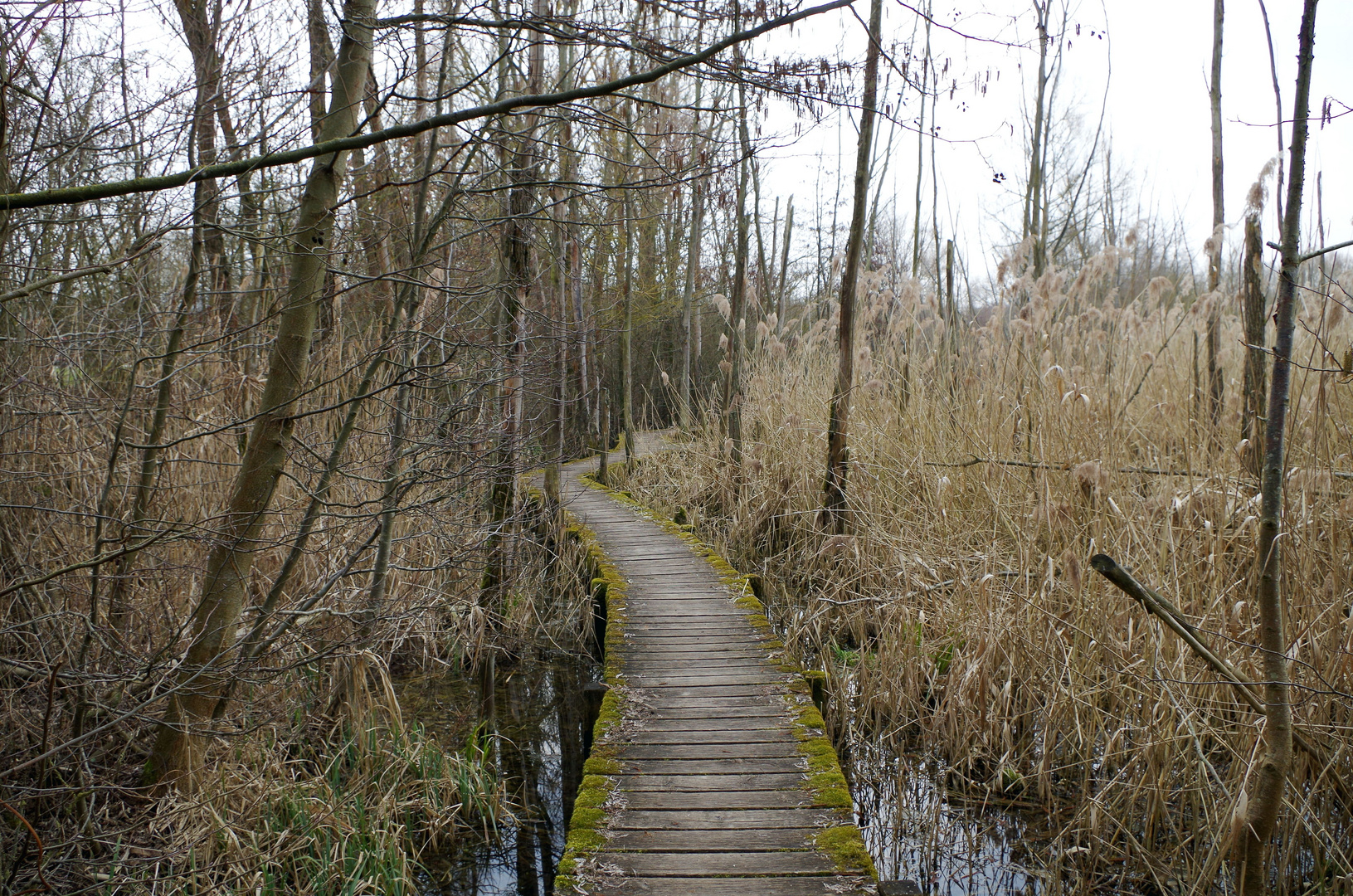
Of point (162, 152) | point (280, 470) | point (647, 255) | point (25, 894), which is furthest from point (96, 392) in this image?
point (647, 255)

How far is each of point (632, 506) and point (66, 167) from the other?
5.86 meters

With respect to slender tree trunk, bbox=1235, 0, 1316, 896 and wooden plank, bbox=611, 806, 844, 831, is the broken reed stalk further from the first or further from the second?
wooden plank, bbox=611, 806, 844, 831

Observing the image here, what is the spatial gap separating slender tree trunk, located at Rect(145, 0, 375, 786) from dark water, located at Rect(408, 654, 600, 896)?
1152 mm

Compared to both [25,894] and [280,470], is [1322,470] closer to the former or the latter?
[280,470]

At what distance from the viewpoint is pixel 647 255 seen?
1445 cm

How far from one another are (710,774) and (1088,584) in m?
1.67

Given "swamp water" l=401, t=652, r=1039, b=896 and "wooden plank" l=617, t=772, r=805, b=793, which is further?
"swamp water" l=401, t=652, r=1039, b=896

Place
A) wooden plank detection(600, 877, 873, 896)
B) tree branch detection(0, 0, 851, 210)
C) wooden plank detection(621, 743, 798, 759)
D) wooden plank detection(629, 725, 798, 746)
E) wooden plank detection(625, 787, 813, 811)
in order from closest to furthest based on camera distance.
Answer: tree branch detection(0, 0, 851, 210), wooden plank detection(600, 877, 873, 896), wooden plank detection(625, 787, 813, 811), wooden plank detection(621, 743, 798, 759), wooden plank detection(629, 725, 798, 746)

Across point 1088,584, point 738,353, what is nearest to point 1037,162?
point 738,353

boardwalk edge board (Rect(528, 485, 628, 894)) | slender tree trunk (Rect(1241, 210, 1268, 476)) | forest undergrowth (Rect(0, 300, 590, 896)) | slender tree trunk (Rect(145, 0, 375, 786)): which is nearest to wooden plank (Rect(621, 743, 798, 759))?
boardwalk edge board (Rect(528, 485, 628, 894))

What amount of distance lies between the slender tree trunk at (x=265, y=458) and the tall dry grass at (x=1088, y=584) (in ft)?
9.57

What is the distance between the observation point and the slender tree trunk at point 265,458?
3.09 m

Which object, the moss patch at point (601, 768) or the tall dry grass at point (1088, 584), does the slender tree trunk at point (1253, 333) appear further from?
the moss patch at point (601, 768)

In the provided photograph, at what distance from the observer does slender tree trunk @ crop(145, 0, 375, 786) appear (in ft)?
10.2
